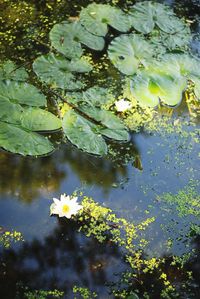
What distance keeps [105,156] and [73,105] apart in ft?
1.06

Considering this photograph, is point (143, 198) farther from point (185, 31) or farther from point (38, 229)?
point (185, 31)

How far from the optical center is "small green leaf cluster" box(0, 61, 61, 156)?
166 centimetres

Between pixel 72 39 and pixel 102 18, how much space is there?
1.01ft

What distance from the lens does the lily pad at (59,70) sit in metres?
1.98

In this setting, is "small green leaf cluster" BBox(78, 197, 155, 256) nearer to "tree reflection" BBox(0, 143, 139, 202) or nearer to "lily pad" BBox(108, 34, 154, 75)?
"tree reflection" BBox(0, 143, 139, 202)

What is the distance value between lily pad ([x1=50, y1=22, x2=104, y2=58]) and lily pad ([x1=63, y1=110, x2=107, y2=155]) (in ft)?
1.66

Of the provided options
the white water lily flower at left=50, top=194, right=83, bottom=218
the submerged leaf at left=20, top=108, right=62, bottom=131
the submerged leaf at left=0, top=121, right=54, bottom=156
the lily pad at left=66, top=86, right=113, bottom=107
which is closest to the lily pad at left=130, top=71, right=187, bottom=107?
the lily pad at left=66, top=86, right=113, bottom=107

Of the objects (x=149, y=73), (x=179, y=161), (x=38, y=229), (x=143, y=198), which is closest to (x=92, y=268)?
(x=38, y=229)

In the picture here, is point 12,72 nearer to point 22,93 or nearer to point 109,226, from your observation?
point 22,93

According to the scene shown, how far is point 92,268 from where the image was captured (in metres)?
1.38

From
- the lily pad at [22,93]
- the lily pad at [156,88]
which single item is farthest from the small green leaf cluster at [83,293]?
the lily pad at [156,88]

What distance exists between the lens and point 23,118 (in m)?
1.73

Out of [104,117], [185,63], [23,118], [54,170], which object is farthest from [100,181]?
[185,63]

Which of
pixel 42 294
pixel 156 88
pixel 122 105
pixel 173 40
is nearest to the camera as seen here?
pixel 42 294
